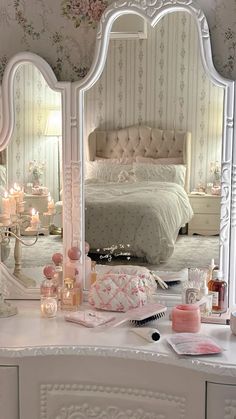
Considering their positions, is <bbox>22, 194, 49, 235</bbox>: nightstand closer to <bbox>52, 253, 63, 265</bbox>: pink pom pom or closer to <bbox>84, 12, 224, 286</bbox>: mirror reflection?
<bbox>52, 253, 63, 265</bbox>: pink pom pom

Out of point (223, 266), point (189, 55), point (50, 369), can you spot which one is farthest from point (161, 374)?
point (189, 55)

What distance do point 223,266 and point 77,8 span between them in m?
1.08

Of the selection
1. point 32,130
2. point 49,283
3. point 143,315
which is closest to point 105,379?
point 143,315

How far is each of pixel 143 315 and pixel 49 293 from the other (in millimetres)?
380

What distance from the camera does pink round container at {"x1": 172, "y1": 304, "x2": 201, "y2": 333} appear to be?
200cm

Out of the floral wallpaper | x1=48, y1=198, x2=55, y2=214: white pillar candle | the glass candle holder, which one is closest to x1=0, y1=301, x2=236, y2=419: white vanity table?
the glass candle holder

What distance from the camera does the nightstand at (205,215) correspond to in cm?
215

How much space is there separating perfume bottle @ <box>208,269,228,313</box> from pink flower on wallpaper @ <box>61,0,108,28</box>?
101 cm

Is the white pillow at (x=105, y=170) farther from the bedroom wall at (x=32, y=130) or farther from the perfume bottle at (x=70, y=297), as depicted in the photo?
the perfume bottle at (x=70, y=297)

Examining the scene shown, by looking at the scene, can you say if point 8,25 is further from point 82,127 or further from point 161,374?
point 161,374

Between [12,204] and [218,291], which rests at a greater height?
[12,204]

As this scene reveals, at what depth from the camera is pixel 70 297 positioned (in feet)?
7.32

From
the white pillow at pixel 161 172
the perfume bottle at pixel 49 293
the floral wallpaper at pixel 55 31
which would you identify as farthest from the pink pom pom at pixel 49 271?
the floral wallpaper at pixel 55 31

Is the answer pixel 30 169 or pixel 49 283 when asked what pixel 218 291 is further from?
pixel 30 169
